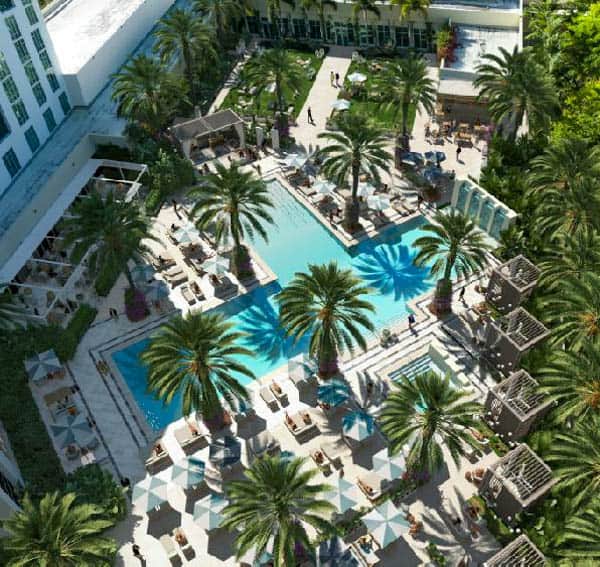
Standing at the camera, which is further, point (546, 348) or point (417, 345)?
point (417, 345)

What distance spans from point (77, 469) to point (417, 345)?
2241 centimetres

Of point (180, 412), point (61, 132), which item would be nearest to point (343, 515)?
point (180, 412)

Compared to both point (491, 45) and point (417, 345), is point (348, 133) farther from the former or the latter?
point (491, 45)

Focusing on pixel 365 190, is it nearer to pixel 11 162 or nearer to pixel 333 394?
pixel 333 394

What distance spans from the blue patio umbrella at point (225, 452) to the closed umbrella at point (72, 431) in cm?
784

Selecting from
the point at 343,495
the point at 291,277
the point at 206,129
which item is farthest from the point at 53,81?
the point at 343,495

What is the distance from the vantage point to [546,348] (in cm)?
3497

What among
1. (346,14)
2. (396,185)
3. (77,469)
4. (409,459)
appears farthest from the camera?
(346,14)

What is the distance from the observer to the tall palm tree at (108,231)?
3791 cm

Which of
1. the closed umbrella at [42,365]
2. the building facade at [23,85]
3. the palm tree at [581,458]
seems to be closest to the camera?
the palm tree at [581,458]

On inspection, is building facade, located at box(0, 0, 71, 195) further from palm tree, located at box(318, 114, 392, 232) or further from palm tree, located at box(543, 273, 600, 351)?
palm tree, located at box(543, 273, 600, 351)

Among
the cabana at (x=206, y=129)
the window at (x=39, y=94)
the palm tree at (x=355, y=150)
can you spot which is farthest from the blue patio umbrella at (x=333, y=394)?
the window at (x=39, y=94)

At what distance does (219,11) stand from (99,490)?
49.8 metres

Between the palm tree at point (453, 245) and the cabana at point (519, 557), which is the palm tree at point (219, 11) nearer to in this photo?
the palm tree at point (453, 245)
